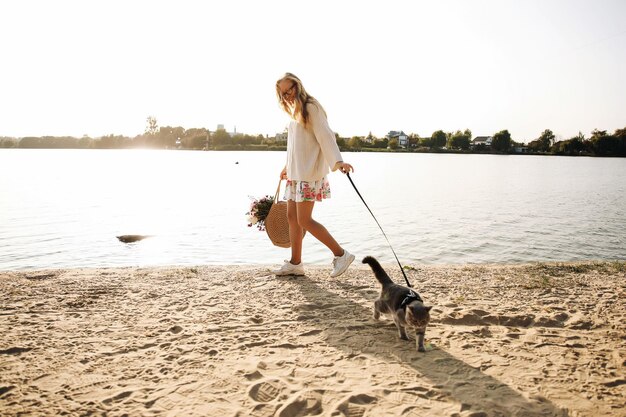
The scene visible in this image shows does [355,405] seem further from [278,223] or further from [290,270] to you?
[278,223]

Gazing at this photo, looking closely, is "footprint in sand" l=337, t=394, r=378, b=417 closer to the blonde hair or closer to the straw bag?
the blonde hair

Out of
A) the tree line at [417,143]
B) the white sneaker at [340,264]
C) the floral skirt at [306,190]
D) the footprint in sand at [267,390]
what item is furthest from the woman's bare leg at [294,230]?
the tree line at [417,143]

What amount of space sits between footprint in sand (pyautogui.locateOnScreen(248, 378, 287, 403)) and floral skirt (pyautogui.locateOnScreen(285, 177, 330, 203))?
253 cm

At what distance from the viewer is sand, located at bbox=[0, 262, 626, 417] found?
2742 mm

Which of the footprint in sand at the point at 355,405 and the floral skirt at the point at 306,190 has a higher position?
the floral skirt at the point at 306,190

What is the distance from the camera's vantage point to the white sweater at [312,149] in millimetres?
4945

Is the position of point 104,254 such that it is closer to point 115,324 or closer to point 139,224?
point 139,224

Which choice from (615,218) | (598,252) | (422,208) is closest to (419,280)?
(598,252)

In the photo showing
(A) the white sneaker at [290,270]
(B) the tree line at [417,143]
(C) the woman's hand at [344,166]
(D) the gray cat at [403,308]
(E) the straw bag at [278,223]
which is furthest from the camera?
(B) the tree line at [417,143]

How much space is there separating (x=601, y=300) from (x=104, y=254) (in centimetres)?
934

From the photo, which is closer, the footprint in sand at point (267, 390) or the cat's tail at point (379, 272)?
the footprint in sand at point (267, 390)

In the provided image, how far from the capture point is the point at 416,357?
3396mm

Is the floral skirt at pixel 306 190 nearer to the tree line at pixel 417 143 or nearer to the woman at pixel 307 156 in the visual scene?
the woman at pixel 307 156

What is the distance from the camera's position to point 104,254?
31.0ft
